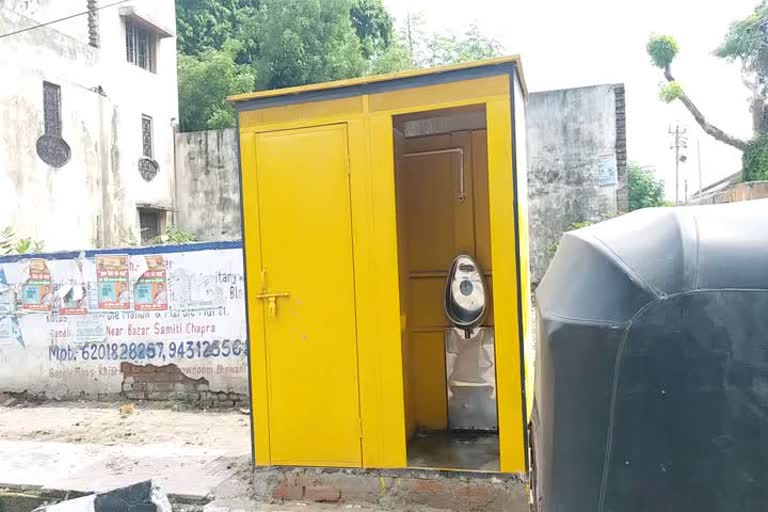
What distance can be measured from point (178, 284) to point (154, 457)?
2.16 m

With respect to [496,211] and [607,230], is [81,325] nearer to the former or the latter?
[496,211]

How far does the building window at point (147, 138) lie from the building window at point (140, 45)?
1462 millimetres

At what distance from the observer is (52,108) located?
13.6m

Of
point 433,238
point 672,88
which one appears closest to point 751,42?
point 672,88

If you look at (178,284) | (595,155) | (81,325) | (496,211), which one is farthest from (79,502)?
(595,155)

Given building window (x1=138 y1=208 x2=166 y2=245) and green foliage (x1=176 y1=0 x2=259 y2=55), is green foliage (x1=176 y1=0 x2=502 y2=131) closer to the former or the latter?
green foliage (x1=176 y1=0 x2=259 y2=55)

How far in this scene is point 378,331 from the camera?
404cm

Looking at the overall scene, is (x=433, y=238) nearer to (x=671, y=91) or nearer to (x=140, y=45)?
(x=140, y=45)

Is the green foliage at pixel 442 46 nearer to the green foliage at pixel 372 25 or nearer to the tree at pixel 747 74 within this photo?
the green foliage at pixel 372 25

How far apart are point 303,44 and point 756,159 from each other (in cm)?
1638

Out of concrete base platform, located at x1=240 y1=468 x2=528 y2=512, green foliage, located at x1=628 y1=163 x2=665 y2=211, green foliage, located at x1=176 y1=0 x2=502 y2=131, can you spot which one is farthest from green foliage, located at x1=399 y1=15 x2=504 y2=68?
concrete base platform, located at x1=240 y1=468 x2=528 y2=512

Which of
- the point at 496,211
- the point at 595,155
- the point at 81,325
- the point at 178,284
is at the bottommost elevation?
the point at 81,325

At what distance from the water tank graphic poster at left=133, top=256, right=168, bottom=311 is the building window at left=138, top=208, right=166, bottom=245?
32.1ft

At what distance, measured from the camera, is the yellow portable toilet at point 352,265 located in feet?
12.5
